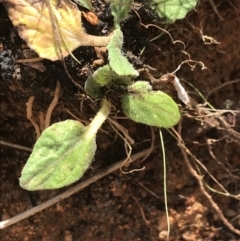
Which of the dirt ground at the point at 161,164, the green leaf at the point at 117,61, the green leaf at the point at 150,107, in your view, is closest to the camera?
the green leaf at the point at 117,61

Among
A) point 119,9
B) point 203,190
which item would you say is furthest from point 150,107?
point 203,190

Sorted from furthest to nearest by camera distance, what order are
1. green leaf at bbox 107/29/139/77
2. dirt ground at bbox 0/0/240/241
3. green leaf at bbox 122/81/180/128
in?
dirt ground at bbox 0/0/240/241 → green leaf at bbox 122/81/180/128 → green leaf at bbox 107/29/139/77

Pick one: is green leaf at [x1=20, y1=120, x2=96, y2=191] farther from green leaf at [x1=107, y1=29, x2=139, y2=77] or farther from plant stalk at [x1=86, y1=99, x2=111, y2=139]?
green leaf at [x1=107, y1=29, x2=139, y2=77]

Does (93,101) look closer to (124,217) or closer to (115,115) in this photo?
(115,115)

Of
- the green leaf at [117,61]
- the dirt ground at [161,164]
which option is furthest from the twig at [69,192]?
the green leaf at [117,61]

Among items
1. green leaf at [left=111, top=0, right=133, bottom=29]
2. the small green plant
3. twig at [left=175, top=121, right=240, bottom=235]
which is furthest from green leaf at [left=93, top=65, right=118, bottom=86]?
twig at [left=175, top=121, right=240, bottom=235]

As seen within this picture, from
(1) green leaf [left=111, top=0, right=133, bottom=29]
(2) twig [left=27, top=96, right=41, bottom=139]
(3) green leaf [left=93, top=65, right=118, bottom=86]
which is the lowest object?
(2) twig [left=27, top=96, right=41, bottom=139]

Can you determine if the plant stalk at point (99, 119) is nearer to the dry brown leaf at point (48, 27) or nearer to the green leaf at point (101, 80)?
the green leaf at point (101, 80)
